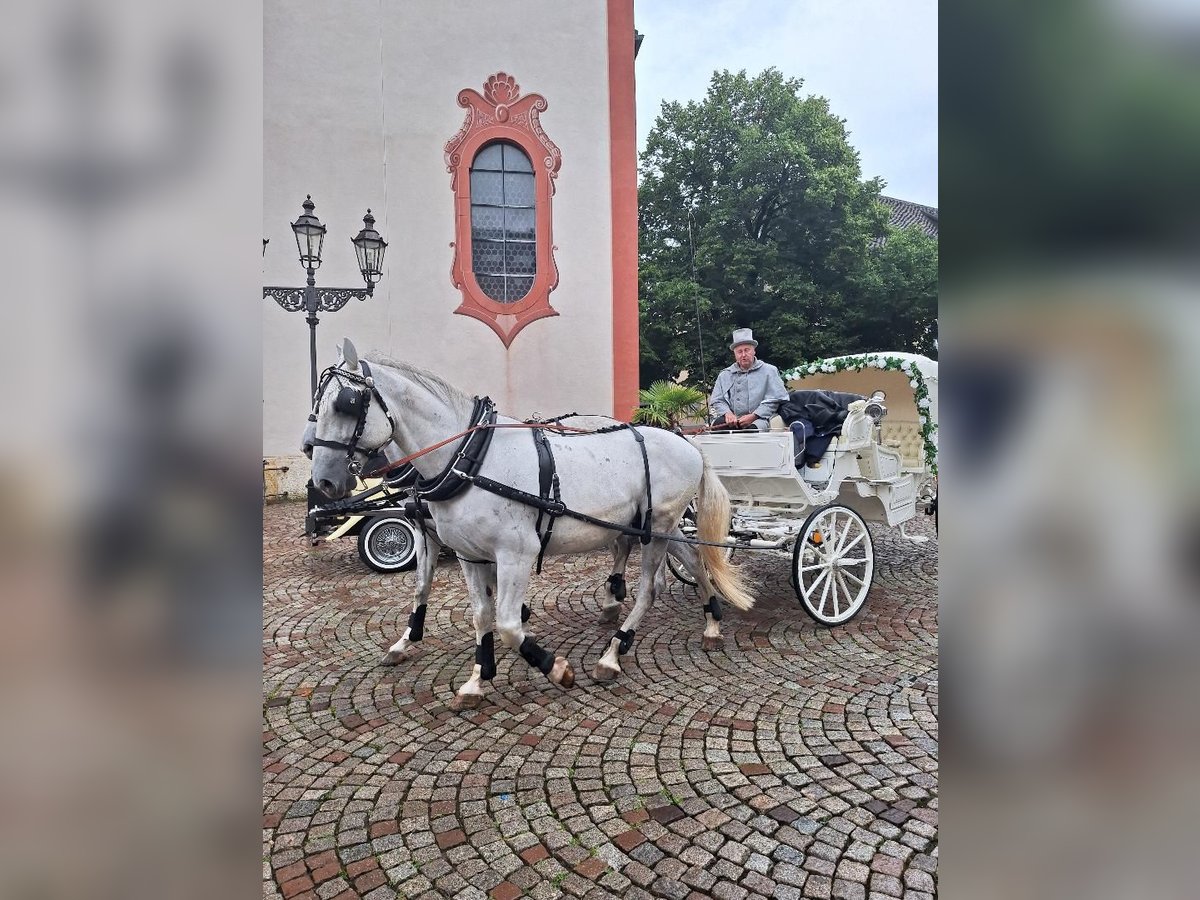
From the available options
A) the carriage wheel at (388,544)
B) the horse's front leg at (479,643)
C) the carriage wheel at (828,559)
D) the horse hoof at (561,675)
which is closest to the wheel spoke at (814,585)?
the carriage wheel at (828,559)

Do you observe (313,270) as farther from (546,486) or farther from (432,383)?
(546,486)

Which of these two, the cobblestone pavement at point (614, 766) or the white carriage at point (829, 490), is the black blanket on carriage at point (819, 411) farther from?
the cobblestone pavement at point (614, 766)

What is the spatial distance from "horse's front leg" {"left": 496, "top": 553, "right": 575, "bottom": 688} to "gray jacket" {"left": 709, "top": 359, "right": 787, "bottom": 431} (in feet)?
8.14

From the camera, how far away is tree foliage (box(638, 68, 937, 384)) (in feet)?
57.6

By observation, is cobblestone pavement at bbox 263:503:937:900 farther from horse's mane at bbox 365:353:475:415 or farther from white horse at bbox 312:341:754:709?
horse's mane at bbox 365:353:475:415

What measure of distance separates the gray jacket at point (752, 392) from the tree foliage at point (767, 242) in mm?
11985

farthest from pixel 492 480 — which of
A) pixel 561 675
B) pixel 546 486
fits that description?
pixel 561 675

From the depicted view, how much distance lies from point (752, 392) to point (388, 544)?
368cm
